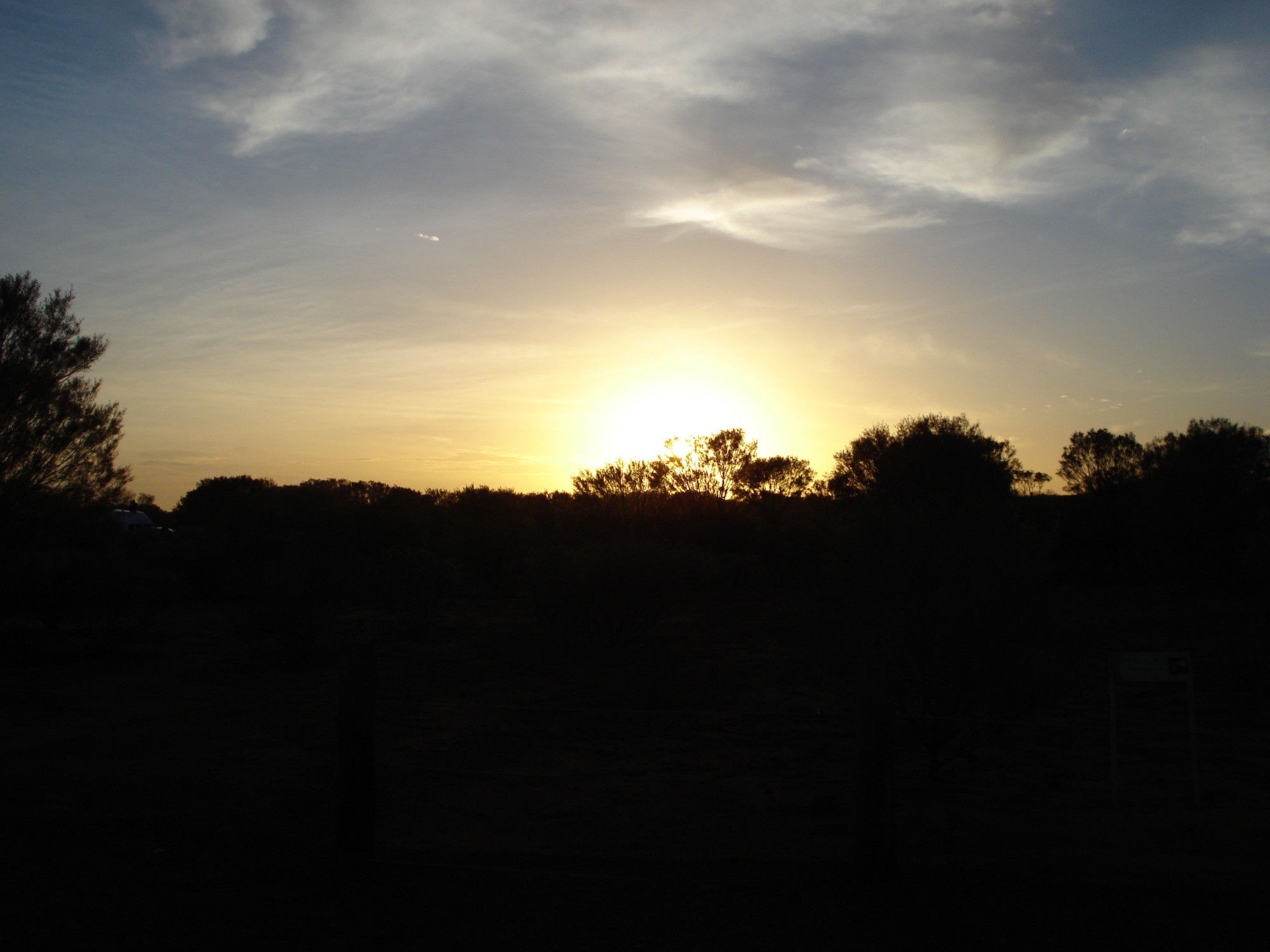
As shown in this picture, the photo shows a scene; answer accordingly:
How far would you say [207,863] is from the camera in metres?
5.34

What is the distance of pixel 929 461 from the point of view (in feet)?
112

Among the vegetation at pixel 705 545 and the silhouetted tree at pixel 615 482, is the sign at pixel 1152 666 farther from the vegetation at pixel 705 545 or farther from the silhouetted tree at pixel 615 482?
the silhouetted tree at pixel 615 482

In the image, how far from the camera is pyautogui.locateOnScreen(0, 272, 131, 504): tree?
54.7ft

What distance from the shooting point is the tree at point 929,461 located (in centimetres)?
3356

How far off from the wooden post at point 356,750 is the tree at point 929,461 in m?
27.7

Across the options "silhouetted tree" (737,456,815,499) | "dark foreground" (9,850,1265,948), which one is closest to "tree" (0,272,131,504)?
"dark foreground" (9,850,1265,948)

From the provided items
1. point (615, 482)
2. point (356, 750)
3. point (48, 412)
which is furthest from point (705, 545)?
point (356, 750)

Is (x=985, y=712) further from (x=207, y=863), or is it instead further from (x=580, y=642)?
(x=580, y=642)

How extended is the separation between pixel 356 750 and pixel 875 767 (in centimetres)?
321

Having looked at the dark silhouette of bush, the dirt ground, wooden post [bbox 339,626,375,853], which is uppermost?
the dark silhouette of bush

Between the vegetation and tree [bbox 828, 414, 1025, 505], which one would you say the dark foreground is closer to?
the vegetation

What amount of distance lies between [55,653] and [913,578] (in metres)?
17.2

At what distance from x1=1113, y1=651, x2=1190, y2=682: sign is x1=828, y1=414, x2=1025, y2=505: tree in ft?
74.4

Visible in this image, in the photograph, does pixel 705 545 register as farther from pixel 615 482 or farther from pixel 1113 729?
pixel 1113 729
